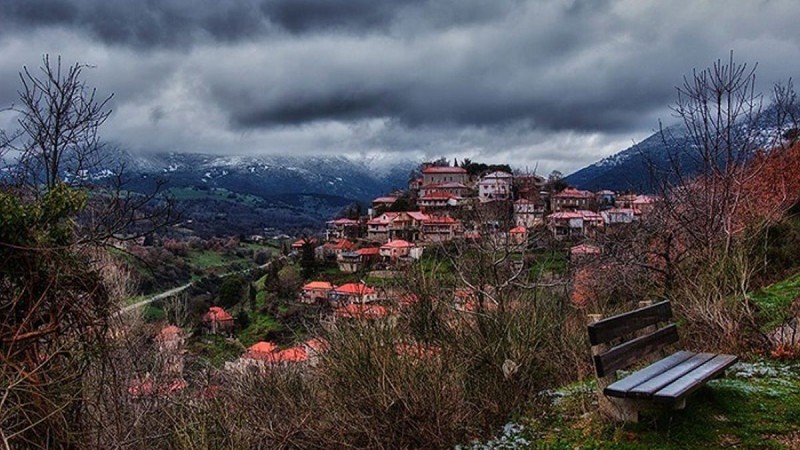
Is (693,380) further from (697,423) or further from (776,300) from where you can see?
(776,300)

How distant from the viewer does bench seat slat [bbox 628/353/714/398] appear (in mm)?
3982

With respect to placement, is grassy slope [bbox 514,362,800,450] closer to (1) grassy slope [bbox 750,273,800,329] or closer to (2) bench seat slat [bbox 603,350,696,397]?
(2) bench seat slat [bbox 603,350,696,397]

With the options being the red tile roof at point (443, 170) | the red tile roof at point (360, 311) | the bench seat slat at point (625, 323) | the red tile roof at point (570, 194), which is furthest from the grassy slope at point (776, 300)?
the red tile roof at point (443, 170)

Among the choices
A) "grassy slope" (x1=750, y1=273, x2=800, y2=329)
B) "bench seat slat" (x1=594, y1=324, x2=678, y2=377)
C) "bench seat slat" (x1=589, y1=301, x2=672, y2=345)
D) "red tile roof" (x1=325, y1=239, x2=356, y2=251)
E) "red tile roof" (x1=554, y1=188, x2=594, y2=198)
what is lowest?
"red tile roof" (x1=325, y1=239, x2=356, y2=251)

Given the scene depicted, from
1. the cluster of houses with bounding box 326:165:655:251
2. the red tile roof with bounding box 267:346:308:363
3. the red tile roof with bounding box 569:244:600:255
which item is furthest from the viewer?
the cluster of houses with bounding box 326:165:655:251

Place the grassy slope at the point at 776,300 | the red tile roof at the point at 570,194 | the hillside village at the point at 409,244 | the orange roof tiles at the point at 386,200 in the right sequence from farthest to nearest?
the orange roof tiles at the point at 386,200 → the red tile roof at the point at 570,194 → the hillside village at the point at 409,244 → the grassy slope at the point at 776,300

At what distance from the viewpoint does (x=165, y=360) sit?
1036cm

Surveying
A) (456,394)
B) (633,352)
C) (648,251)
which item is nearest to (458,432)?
(456,394)

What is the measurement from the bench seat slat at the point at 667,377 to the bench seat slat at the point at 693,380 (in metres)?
0.03

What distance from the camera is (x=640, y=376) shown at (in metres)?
4.39

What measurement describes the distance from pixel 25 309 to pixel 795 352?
6.82m

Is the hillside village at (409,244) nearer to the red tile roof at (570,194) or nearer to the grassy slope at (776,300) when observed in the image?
the red tile roof at (570,194)

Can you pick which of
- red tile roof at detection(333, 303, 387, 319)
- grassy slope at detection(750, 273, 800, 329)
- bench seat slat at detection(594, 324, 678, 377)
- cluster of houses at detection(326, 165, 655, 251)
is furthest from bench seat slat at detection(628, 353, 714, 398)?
cluster of houses at detection(326, 165, 655, 251)

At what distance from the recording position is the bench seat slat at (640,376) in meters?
4.07
